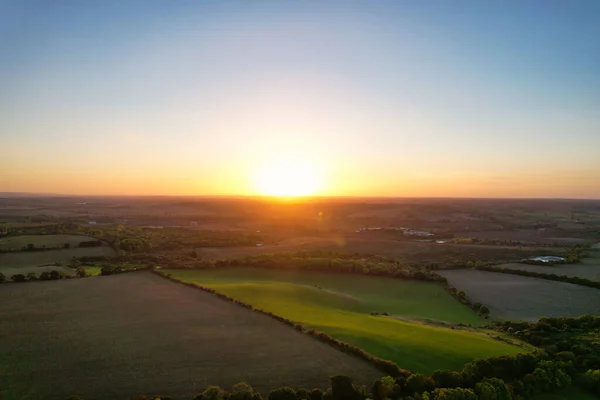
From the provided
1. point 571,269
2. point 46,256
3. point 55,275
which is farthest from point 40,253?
point 571,269

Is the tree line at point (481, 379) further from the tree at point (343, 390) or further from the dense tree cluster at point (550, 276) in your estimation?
the dense tree cluster at point (550, 276)

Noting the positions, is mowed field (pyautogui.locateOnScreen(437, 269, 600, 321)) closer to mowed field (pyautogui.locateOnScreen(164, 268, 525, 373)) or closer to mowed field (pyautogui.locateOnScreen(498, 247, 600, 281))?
mowed field (pyautogui.locateOnScreen(164, 268, 525, 373))

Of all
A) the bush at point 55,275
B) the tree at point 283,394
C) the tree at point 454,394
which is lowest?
the tree at point 454,394

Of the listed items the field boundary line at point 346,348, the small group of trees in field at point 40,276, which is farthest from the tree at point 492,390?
the small group of trees in field at point 40,276

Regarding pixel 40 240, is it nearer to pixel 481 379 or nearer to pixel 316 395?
pixel 316 395

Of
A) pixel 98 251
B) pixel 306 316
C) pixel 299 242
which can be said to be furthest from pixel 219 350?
pixel 299 242

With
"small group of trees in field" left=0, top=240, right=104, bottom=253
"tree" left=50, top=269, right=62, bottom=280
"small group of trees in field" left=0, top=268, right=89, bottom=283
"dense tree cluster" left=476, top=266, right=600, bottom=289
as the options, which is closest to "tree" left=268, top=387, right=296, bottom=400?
"small group of trees in field" left=0, top=268, right=89, bottom=283
